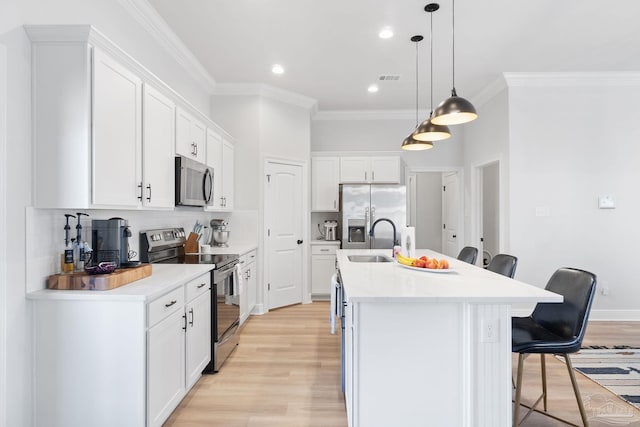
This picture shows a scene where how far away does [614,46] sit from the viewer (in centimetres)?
359

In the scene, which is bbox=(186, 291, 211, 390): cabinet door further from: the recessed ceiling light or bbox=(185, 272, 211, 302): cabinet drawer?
the recessed ceiling light

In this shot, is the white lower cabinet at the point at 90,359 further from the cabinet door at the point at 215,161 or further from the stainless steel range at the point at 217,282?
the cabinet door at the point at 215,161

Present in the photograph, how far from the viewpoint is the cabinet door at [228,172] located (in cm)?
421

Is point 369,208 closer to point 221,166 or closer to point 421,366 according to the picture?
point 221,166

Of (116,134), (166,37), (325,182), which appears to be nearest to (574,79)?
(325,182)

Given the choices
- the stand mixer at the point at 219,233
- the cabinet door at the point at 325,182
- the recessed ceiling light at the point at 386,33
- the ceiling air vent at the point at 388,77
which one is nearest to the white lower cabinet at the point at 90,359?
the stand mixer at the point at 219,233

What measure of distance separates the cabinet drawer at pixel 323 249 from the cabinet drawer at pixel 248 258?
1.09 meters

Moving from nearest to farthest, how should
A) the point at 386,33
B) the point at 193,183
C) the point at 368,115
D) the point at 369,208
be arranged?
the point at 193,183, the point at 386,33, the point at 369,208, the point at 368,115

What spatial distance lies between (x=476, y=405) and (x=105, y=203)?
2.23 metres

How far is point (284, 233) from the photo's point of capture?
488cm

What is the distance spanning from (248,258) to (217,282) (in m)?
1.29

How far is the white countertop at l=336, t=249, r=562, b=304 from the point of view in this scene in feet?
5.43

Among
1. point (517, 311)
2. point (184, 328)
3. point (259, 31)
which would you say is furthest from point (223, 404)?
point (517, 311)

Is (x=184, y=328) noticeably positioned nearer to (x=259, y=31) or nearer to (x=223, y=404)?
(x=223, y=404)
